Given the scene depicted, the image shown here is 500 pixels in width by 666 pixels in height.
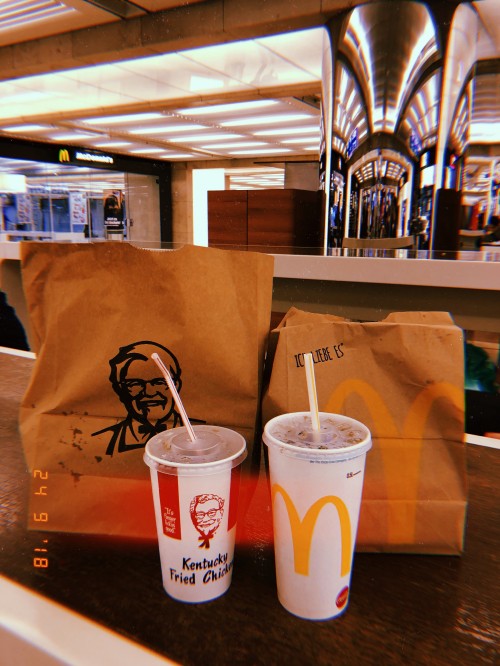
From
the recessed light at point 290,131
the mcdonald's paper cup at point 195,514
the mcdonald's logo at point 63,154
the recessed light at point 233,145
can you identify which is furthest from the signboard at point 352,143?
the mcdonald's logo at point 63,154

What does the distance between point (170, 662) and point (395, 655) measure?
0.15 meters

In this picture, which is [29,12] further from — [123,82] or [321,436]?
[321,436]

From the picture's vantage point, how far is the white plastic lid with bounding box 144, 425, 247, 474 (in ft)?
1.28

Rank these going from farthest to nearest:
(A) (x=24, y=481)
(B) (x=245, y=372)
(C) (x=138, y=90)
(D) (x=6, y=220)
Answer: (D) (x=6, y=220), (C) (x=138, y=90), (A) (x=24, y=481), (B) (x=245, y=372)

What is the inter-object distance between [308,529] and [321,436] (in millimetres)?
72

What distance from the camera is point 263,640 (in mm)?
365

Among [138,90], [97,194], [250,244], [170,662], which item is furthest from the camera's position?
[97,194]

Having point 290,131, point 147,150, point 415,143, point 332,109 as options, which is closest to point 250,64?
point 332,109

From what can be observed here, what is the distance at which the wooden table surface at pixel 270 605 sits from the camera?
356 millimetres

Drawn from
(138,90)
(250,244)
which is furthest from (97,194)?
(250,244)

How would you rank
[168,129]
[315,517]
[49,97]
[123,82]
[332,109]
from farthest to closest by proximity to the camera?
[168,129], [49,97], [123,82], [332,109], [315,517]

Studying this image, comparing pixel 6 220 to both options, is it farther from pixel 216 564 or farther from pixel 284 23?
pixel 216 564

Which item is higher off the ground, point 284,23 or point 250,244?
point 284,23

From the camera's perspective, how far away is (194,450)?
411 mm
